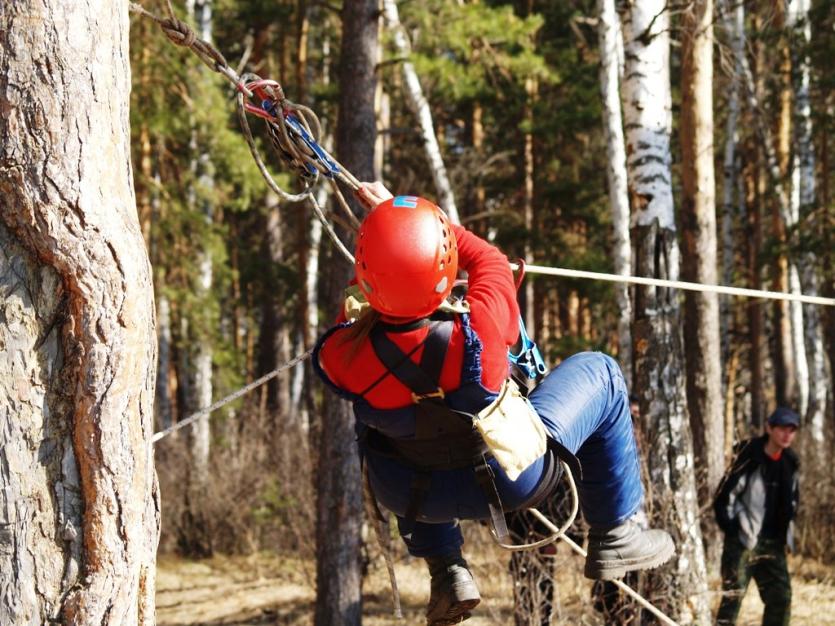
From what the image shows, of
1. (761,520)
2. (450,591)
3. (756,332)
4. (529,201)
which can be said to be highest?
(529,201)

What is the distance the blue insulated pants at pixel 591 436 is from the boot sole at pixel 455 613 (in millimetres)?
230

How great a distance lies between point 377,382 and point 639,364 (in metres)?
4.42

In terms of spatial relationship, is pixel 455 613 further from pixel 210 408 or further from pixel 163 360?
pixel 163 360

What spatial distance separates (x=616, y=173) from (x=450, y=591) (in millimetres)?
7697

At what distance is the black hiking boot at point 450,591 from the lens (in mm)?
4383

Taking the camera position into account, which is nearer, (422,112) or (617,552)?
(617,552)

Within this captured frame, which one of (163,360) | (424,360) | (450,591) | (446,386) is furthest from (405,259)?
(163,360)

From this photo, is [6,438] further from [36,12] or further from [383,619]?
[383,619]

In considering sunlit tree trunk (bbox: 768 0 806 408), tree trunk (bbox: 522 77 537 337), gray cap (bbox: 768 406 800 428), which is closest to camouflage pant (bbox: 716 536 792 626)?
gray cap (bbox: 768 406 800 428)

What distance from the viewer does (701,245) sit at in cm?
1031

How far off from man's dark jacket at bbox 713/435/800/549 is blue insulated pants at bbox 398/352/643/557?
3.51 m

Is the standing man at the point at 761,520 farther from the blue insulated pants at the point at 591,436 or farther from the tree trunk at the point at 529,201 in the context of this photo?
the tree trunk at the point at 529,201

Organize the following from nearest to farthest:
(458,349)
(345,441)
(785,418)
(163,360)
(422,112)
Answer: (458,349), (785,418), (345,441), (422,112), (163,360)

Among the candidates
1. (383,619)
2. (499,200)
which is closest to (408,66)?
(383,619)
